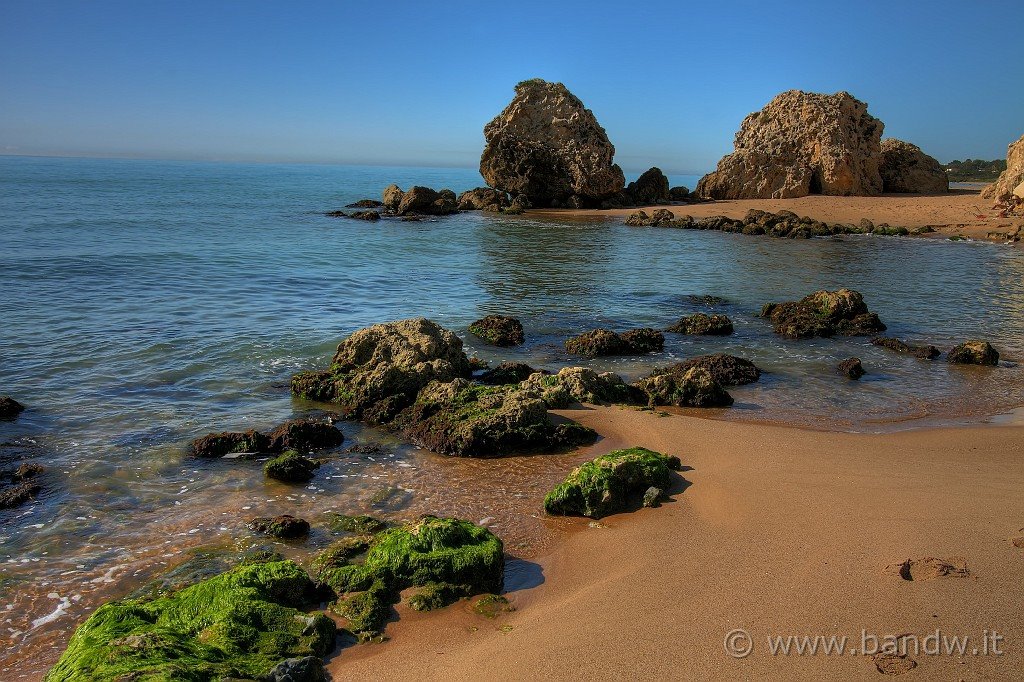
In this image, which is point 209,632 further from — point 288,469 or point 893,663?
point 893,663

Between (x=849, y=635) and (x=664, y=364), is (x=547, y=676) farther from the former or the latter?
(x=664, y=364)

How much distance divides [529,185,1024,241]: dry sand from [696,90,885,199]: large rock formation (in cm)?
119

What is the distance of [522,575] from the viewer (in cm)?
525

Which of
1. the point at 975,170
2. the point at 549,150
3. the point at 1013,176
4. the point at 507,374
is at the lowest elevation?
the point at 507,374

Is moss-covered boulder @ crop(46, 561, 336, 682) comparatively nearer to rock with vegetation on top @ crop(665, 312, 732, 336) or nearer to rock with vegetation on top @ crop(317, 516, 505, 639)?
rock with vegetation on top @ crop(317, 516, 505, 639)

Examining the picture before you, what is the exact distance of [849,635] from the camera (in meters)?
4.11

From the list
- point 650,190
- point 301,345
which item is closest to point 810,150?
point 650,190

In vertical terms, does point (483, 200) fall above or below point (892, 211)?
below

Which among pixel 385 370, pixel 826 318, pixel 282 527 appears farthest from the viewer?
pixel 826 318

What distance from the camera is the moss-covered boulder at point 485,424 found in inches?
303

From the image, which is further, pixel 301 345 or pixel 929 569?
pixel 301 345

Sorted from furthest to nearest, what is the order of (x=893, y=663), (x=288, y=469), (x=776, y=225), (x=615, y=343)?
(x=776, y=225) < (x=615, y=343) < (x=288, y=469) < (x=893, y=663)

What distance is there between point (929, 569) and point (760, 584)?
1152 millimetres
